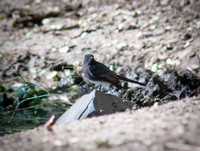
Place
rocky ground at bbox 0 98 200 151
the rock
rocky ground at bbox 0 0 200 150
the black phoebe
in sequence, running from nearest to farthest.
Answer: rocky ground at bbox 0 98 200 151 < rocky ground at bbox 0 0 200 150 < the rock < the black phoebe

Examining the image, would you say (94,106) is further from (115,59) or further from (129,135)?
(115,59)

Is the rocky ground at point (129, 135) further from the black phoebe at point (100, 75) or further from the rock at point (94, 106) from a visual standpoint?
the black phoebe at point (100, 75)

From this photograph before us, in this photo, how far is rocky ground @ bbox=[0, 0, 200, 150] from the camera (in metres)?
2.49

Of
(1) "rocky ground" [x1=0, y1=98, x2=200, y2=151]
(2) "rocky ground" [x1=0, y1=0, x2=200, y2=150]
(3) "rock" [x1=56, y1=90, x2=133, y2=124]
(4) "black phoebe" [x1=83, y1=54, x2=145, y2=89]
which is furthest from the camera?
(4) "black phoebe" [x1=83, y1=54, x2=145, y2=89]

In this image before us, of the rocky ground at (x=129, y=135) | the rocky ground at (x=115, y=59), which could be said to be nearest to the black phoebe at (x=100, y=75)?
the rocky ground at (x=115, y=59)

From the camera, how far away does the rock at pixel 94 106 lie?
13.8 ft

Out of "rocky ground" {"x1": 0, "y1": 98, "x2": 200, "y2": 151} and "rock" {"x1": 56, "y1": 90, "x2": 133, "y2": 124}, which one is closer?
"rocky ground" {"x1": 0, "y1": 98, "x2": 200, "y2": 151}

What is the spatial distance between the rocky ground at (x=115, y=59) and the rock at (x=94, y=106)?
618 mm

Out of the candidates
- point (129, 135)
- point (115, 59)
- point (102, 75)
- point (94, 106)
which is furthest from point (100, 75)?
point (129, 135)

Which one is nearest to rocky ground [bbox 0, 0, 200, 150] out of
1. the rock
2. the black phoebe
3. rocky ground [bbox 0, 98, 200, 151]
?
rocky ground [bbox 0, 98, 200, 151]

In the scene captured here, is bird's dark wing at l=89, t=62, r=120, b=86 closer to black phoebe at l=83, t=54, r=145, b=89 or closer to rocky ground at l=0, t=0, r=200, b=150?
black phoebe at l=83, t=54, r=145, b=89

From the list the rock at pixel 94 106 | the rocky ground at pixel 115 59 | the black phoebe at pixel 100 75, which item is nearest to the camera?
the rocky ground at pixel 115 59

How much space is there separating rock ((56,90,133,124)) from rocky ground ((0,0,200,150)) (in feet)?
2.03

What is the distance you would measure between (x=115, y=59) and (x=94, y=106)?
367 centimetres
